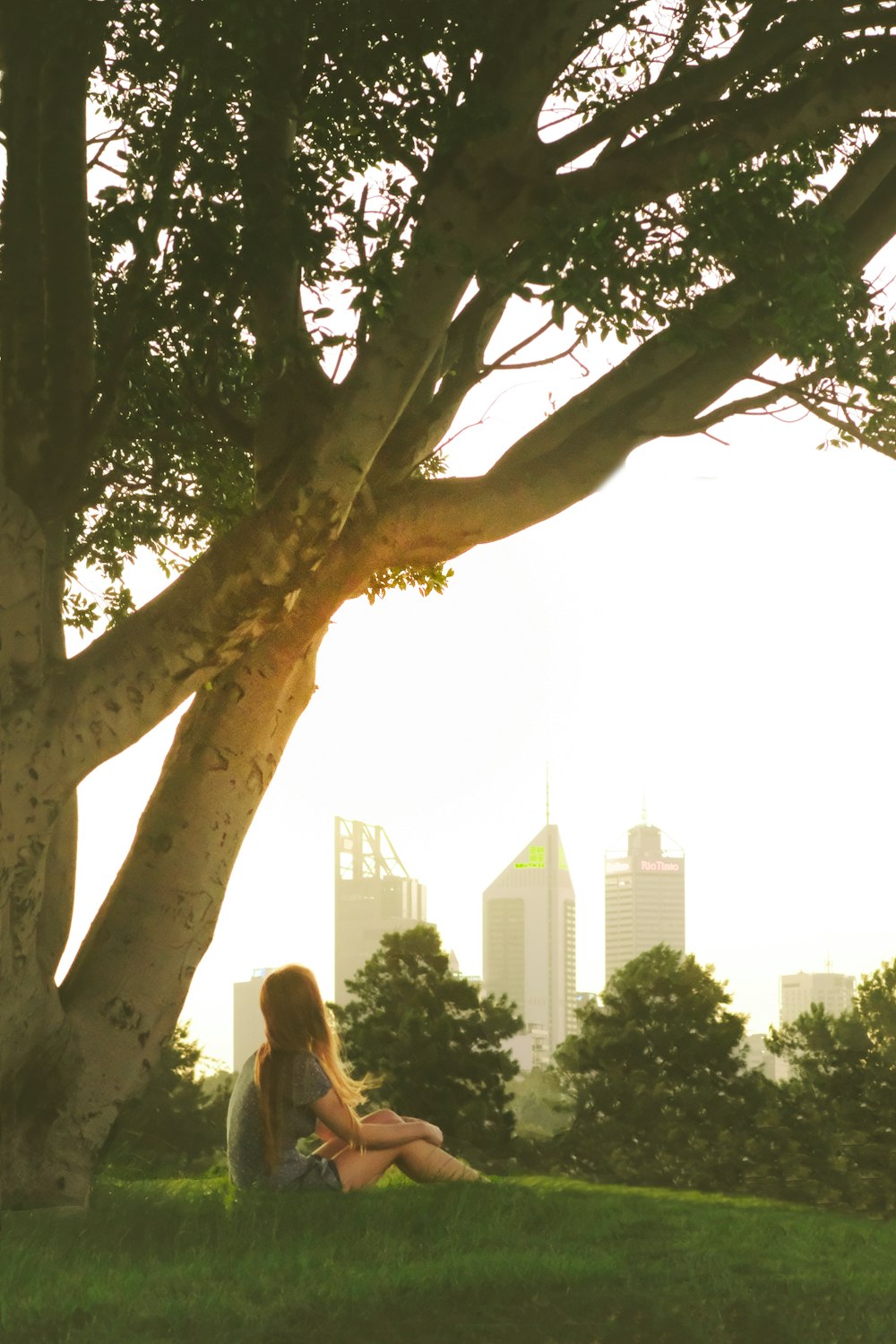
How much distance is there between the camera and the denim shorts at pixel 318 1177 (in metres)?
6.96

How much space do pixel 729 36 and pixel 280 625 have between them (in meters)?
3.96

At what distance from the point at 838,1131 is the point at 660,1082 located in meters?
1.43

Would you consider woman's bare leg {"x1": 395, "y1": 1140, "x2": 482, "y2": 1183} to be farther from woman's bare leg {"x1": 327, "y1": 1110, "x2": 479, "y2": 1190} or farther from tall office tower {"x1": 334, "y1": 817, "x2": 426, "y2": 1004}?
tall office tower {"x1": 334, "y1": 817, "x2": 426, "y2": 1004}

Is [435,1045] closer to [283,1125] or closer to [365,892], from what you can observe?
[283,1125]

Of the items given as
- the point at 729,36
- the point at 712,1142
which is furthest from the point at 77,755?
the point at 712,1142

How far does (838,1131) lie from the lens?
10.8 meters

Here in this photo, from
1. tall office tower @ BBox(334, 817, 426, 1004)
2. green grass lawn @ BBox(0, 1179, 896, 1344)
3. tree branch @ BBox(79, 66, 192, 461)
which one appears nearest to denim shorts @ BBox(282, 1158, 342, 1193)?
green grass lawn @ BBox(0, 1179, 896, 1344)

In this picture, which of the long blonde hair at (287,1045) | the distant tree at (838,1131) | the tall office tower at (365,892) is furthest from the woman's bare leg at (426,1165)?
the tall office tower at (365,892)

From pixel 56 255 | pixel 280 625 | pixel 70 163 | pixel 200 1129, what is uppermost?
pixel 70 163

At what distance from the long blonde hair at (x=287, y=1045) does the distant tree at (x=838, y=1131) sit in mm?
4861

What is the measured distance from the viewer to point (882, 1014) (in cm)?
1245

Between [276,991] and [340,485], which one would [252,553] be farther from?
[276,991]

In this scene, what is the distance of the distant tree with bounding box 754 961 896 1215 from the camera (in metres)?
10.5

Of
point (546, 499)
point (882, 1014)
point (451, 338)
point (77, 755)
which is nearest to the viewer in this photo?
point (77, 755)
